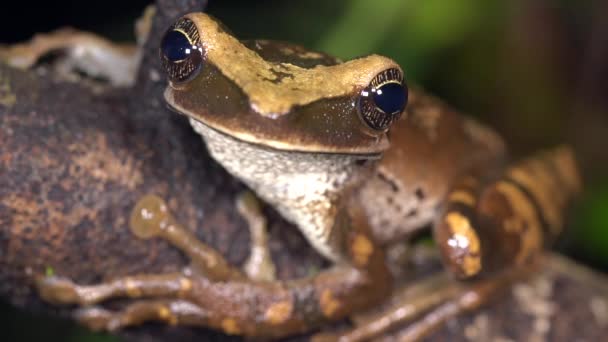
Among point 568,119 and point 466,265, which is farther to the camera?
point 568,119

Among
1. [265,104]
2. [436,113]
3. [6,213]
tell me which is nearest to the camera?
[265,104]

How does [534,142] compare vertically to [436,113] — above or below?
below

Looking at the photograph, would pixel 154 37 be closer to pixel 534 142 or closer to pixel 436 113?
pixel 436 113

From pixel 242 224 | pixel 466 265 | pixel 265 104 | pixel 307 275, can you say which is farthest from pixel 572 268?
pixel 265 104

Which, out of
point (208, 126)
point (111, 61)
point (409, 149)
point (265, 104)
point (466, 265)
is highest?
point (265, 104)

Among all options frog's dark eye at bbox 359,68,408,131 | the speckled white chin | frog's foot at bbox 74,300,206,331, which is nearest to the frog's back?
the speckled white chin

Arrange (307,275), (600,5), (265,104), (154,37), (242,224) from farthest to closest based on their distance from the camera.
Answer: (600,5) → (307,275) → (242,224) → (154,37) → (265,104)

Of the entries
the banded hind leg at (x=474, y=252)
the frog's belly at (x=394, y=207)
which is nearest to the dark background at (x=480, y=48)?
the banded hind leg at (x=474, y=252)

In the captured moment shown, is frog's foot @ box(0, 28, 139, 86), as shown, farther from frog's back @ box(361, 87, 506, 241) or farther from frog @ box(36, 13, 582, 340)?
frog's back @ box(361, 87, 506, 241)
